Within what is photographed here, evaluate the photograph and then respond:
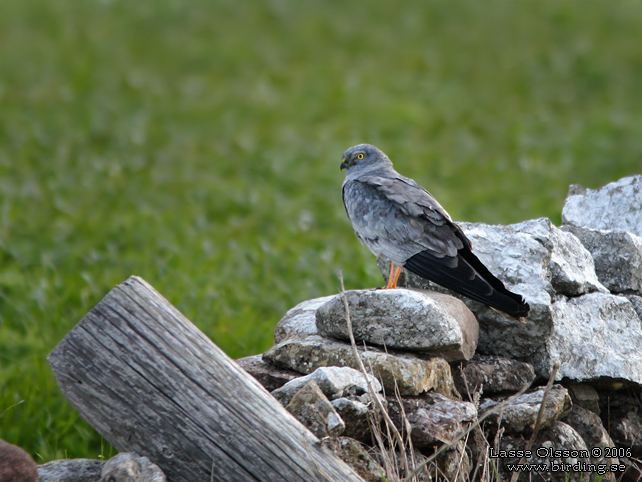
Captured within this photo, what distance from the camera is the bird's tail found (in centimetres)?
412

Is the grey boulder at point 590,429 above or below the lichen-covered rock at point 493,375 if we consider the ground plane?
below

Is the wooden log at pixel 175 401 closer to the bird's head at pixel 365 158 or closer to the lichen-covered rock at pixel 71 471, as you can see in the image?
the lichen-covered rock at pixel 71 471

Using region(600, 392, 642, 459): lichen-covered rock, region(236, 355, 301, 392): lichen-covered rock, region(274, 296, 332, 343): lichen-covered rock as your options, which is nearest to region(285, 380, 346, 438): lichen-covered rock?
region(236, 355, 301, 392): lichen-covered rock

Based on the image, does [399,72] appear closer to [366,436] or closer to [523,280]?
[523,280]

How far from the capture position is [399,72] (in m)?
15.6

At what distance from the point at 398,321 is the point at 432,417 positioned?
59 centimetres

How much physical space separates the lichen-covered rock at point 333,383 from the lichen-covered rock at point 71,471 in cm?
97

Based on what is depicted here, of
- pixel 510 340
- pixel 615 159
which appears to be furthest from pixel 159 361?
pixel 615 159

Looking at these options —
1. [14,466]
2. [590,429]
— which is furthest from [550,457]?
[14,466]

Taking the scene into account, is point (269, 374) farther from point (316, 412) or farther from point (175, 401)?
point (175, 401)

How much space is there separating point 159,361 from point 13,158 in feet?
31.3

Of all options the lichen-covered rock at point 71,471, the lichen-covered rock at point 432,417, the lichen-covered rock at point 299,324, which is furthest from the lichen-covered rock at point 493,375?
the lichen-covered rock at point 71,471

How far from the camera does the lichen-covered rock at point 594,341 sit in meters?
4.43

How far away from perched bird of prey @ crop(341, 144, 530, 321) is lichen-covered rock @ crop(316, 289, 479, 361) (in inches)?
10.5
